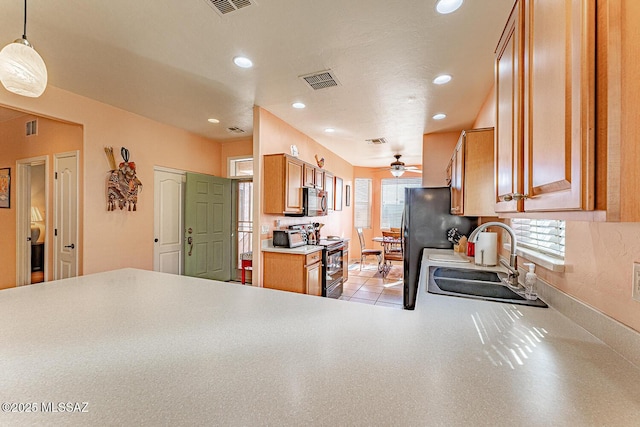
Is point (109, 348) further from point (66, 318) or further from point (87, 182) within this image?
point (87, 182)

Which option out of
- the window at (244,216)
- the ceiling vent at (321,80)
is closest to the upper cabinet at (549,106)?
the ceiling vent at (321,80)

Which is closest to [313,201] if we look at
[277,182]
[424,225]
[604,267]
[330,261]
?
[277,182]

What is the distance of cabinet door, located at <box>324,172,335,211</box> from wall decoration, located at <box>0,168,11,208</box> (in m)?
4.69

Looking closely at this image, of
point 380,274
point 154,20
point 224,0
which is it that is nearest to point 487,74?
point 224,0

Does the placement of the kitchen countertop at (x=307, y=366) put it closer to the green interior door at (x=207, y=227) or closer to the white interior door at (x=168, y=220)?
the white interior door at (x=168, y=220)

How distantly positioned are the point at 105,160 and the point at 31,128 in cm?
142

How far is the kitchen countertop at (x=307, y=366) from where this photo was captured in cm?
58

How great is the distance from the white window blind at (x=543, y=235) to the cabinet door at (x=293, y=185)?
244 centimetres

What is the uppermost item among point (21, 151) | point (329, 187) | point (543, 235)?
point (21, 151)

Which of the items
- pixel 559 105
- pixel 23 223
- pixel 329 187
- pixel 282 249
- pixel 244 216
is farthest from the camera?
pixel 244 216

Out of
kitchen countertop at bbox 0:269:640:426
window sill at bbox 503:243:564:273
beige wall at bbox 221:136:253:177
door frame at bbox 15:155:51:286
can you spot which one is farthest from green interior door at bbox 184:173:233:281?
window sill at bbox 503:243:564:273

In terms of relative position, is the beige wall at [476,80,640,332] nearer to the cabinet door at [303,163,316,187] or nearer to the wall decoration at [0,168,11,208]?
the cabinet door at [303,163,316,187]

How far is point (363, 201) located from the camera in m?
7.69

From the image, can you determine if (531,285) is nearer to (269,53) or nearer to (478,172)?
(478,172)
